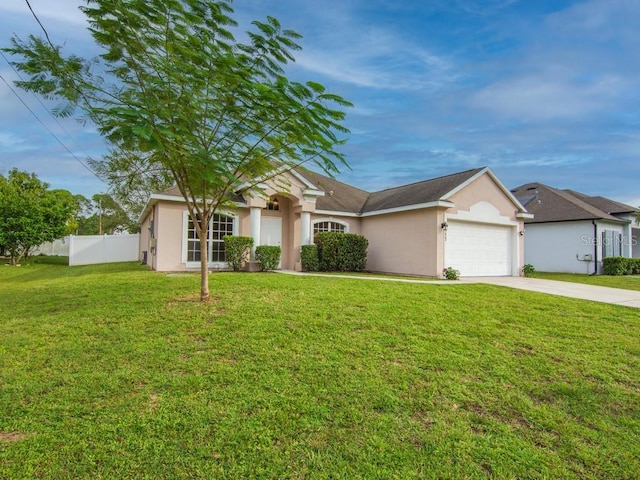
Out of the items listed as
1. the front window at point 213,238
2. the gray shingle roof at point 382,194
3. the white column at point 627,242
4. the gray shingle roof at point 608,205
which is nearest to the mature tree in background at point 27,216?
the gray shingle roof at point 382,194

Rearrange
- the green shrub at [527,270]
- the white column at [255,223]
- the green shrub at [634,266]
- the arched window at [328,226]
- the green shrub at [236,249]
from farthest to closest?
the green shrub at [634,266] → the arched window at [328,226] → the green shrub at [527,270] → the white column at [255,223] → the green shrub at [236,249]

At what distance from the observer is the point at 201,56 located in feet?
17.6

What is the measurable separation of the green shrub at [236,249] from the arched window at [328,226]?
3536 millimetres

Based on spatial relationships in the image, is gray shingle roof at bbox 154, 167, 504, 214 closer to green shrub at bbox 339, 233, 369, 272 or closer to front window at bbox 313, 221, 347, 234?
front window at bbox 313, 221, 347, 234

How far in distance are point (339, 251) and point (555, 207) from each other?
14887 millimetres

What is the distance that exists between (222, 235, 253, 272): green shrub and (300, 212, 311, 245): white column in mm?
2409

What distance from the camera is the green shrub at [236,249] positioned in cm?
1361

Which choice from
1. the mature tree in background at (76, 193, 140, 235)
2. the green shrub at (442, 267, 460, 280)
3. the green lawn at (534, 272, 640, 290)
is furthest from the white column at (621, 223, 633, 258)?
the mature tree in background at (76, 193, 140, 235)

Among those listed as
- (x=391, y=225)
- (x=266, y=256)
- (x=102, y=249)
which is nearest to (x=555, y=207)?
(x=391, y=225)

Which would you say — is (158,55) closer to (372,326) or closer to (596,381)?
(372,326)

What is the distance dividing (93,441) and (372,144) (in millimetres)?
18956

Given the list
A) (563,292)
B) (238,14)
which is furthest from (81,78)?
(563,292)

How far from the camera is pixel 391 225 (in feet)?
50.9

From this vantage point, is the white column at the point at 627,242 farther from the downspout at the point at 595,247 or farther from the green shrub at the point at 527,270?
the green shrub at the point at 527,270
